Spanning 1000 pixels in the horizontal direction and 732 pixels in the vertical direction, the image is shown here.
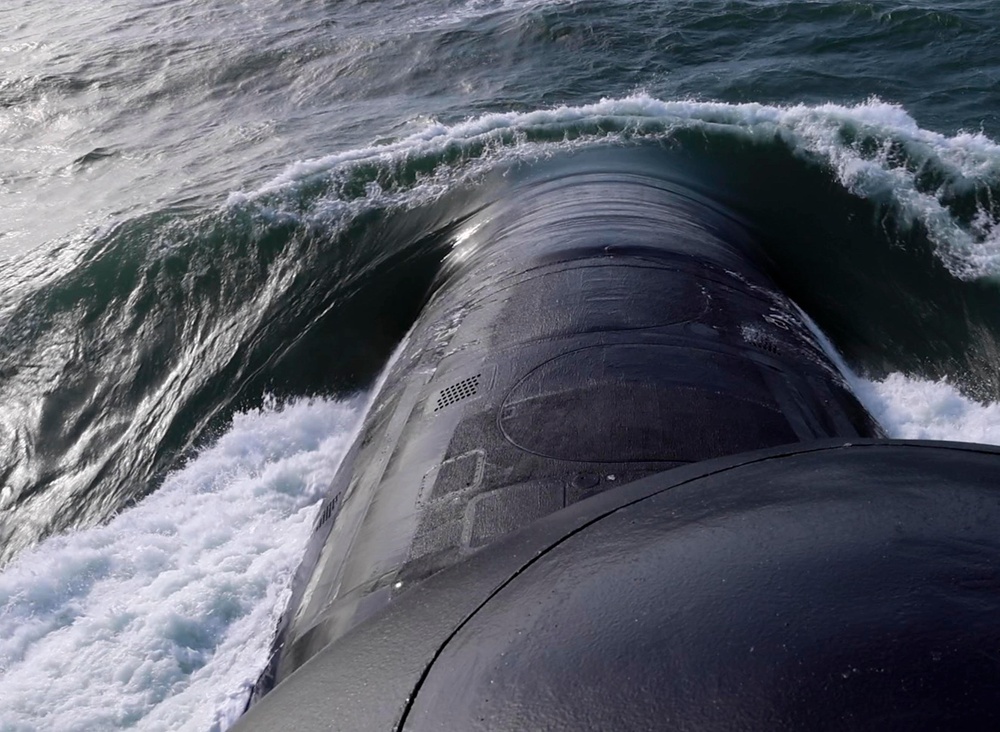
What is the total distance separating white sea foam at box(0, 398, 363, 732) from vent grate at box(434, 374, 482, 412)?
162 centimetres

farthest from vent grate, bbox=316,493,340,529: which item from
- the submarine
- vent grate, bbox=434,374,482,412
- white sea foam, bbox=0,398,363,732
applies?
vent grate, bbox=434,374,482,412

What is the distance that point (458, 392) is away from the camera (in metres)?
5.52

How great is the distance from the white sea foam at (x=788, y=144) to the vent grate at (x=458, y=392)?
6313 mm

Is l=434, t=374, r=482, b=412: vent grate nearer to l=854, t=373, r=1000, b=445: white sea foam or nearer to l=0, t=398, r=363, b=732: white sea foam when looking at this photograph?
l=0, t=398, r=363, b=732: white sea foam

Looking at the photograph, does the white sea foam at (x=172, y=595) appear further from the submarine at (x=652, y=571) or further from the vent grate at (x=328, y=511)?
the submarine at (x=652, y=571)

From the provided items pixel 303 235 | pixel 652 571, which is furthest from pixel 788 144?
pixel 652 571

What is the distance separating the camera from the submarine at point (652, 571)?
1.85 meters

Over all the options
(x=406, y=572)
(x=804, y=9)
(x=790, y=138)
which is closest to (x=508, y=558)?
(x=406, y=572)

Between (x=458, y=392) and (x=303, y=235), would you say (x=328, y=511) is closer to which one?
(x=458, y=392)

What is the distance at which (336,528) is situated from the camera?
543cm

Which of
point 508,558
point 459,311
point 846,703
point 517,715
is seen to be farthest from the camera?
point 459,311

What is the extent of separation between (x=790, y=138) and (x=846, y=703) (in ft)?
37.2

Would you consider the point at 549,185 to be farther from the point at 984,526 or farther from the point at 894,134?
the point at 984,526

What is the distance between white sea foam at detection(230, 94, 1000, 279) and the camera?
35.0 feet
